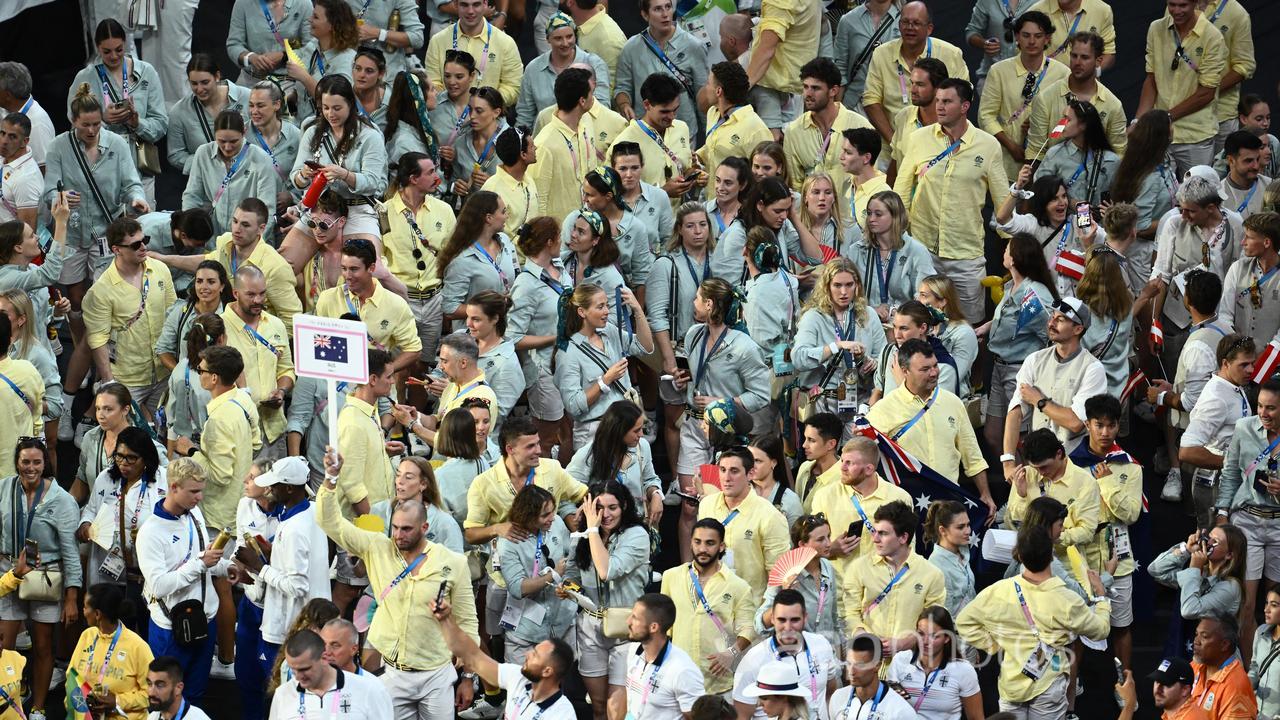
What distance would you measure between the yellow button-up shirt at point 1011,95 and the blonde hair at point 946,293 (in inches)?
116

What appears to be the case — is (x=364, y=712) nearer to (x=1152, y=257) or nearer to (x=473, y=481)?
(x=473, y=481)

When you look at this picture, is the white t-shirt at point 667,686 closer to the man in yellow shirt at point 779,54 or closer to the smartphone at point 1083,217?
the smartphone at point 1083,217

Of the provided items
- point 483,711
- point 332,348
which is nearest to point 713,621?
point 483,711

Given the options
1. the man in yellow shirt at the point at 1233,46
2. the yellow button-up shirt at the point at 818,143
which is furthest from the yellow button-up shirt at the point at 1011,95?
the man in yellow shirt at the point at 1233,46

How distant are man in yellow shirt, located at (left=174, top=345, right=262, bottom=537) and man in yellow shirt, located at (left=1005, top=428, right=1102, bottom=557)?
4.04 metres

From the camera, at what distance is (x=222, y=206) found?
13062 millimetres

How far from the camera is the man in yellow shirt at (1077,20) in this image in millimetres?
14812

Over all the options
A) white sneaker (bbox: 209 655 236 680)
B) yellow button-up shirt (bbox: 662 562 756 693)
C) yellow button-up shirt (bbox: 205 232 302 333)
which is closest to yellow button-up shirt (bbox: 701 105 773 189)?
yellow button-up shirt (bbox: 205 232 302 333)

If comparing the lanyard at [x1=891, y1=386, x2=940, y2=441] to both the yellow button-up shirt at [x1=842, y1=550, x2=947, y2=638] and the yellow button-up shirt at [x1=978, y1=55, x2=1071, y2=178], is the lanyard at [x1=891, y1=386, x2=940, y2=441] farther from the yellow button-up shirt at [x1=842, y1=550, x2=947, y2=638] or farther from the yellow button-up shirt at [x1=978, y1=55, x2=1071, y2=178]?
the yellow button-up shirt at [x1=978, y1=55, x2=1071, y2=178]

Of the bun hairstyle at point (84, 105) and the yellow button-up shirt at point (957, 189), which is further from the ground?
the bun hairstyle at point (84, 105)

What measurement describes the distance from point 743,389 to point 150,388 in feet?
11.6

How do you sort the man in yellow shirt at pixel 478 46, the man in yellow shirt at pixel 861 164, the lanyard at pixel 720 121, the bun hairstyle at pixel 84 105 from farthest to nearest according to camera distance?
the man in yellow shirt at pixel 478 46
the lanyard at pixel 720 121
the bun hairstyle at pixel 84 105
the man in yellow shirt at pixel 861 164

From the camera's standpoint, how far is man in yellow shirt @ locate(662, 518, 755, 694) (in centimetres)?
963

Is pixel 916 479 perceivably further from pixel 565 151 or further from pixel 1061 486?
pixel 565 151
